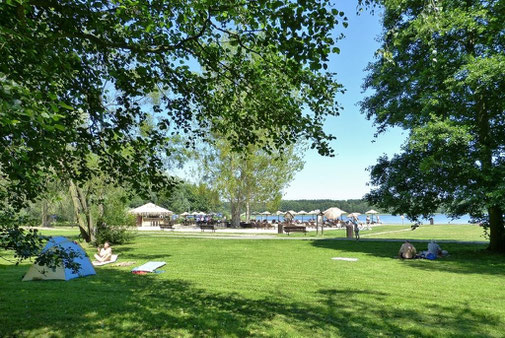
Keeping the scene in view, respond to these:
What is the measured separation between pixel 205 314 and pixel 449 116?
13540mm

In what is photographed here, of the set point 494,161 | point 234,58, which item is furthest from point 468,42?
point 234,58

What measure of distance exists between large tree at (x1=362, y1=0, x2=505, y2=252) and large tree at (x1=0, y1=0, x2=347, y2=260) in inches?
325

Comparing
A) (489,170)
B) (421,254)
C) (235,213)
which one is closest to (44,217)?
(235,213)

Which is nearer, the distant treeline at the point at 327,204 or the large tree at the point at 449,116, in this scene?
the large tree at the point at 449,116

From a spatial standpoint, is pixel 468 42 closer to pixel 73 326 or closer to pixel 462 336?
pixel 462 336

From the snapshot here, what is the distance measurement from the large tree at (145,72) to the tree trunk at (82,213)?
1493cm

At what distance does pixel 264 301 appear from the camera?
814 cm

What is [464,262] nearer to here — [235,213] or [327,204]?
[235,213]

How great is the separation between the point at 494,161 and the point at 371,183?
5881 mm

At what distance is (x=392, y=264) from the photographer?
14250 millimetres

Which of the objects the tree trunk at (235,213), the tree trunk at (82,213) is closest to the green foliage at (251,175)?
the tree trunk at (235,213)

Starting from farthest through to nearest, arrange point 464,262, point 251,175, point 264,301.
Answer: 1. point 251,175
2. point 464,262
3. point 264,301

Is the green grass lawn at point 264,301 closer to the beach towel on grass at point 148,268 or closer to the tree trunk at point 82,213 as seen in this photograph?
the beach towel on grass at point 148,268

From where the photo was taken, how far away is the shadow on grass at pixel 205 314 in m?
6.09
